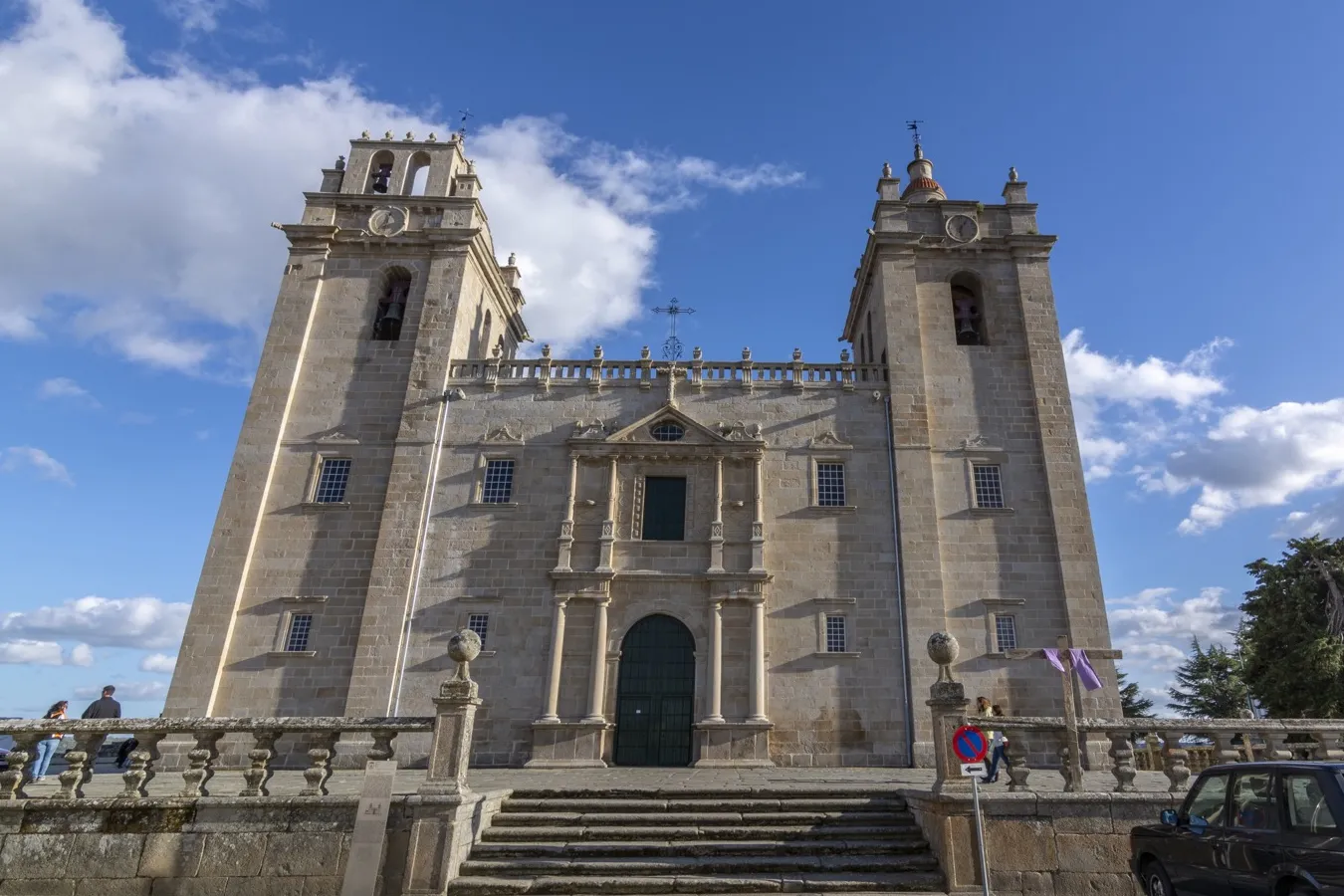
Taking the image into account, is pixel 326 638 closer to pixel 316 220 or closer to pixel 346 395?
pixel 346 395

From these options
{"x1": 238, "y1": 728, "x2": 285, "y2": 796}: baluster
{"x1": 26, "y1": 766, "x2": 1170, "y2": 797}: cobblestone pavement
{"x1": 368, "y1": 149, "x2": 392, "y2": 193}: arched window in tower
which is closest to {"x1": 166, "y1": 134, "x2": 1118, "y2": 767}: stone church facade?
{"x1": 368, "y1": 149, "x2": 392, "y2": 193}: arched window in tower

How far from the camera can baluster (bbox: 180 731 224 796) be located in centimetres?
1049

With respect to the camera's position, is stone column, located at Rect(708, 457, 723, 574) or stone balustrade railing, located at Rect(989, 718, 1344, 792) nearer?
stone balustrade railing, located at Rect(989, 718, 1344, 792)

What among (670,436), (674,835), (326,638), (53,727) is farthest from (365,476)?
(674,835)

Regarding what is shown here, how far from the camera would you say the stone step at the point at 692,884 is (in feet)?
32.3

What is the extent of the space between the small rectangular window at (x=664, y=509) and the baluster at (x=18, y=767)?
1327cm

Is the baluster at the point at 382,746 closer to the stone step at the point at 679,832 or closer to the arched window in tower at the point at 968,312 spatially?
the stone step at the point at 679,832

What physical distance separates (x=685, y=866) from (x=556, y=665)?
9509 mm

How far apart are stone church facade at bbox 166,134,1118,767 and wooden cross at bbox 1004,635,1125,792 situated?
242mm

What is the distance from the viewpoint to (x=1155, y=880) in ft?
28.0

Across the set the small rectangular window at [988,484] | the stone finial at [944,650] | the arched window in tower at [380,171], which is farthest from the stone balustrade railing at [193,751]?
the arched window in tower at [380,171]

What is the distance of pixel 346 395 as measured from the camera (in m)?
22.9

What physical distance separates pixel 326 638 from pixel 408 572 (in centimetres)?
263

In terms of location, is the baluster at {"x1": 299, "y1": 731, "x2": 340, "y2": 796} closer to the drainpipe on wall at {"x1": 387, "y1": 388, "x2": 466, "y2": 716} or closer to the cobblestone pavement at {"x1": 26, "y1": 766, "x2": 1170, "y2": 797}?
the cobblestone pavement at {"x1": 26, "y1": 766, "x2": 1170, "y2": 797}
